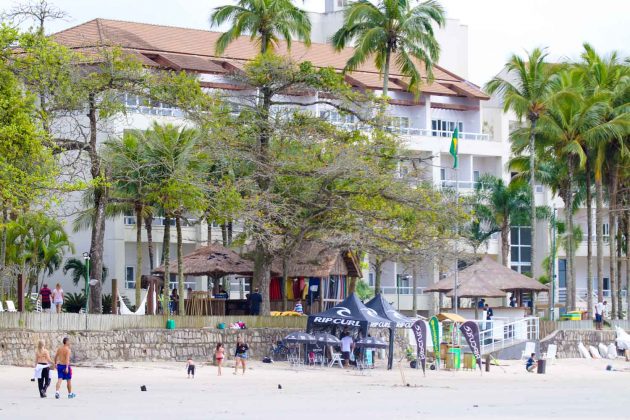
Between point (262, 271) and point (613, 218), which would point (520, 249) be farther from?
point (262, 271)

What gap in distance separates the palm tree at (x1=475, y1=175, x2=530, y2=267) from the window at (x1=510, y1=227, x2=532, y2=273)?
8768 millimetres

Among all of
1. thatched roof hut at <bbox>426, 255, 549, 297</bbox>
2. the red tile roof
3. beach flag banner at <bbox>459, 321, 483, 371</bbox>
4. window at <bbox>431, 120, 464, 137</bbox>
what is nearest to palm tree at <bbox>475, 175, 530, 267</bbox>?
window at <bbox>431, 120, 464, 137</bbox>

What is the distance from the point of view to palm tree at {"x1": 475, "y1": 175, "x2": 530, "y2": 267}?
6325 centimetres

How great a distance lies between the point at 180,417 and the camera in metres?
23.2

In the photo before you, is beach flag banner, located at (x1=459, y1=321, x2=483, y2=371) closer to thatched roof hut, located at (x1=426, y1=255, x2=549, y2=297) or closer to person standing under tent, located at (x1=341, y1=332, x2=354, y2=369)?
person standing under tent, located at (x1=341, y1=332, x2=354, y2=369)

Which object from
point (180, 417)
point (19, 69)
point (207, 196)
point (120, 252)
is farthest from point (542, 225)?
point (180, 417)

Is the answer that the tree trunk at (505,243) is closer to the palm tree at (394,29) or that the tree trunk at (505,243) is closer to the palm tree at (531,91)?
the palm tree at (531,91)

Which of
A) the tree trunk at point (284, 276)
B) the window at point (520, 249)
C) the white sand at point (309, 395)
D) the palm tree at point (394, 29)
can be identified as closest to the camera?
the white sand at point (309, 395)

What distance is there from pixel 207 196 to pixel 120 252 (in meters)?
19.6

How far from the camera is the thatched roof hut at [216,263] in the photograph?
4341 centimetres

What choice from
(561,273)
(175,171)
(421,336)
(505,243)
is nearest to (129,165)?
(175,171)

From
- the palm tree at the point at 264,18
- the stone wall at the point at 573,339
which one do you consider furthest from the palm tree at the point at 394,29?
the stone wall at the point at 573,339

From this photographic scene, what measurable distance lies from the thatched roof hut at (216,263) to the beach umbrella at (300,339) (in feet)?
22.6

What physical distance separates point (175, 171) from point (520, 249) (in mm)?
38674
